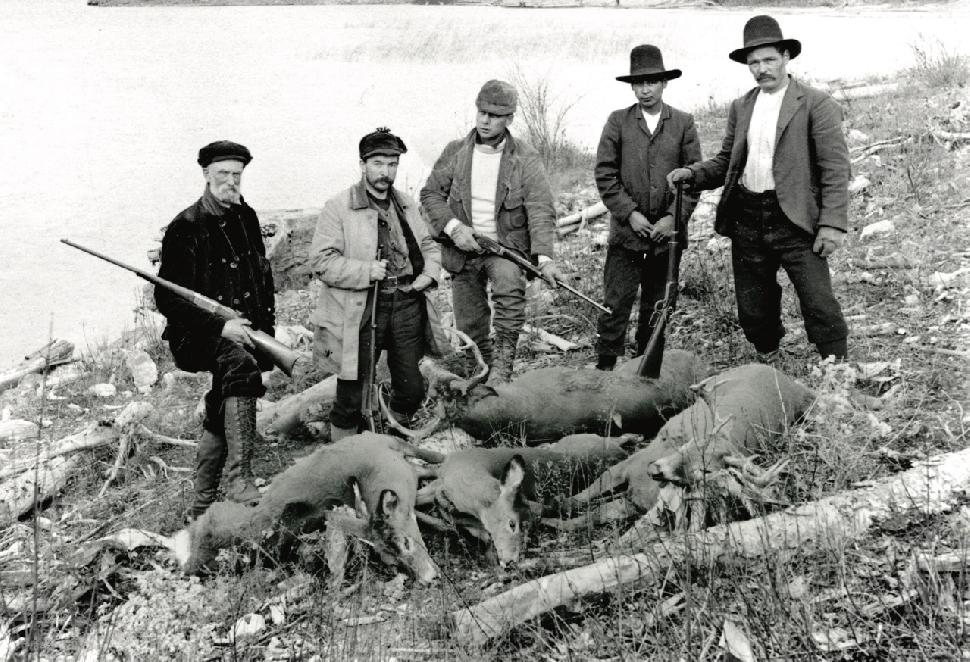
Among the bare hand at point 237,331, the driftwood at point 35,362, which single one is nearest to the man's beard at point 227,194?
the bare hand at point 237,331

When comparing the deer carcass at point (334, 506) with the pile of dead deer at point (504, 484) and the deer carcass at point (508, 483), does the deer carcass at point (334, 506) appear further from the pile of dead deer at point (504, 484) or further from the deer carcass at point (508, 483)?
the deer carcass at point (508, 483)

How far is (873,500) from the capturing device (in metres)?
3.45

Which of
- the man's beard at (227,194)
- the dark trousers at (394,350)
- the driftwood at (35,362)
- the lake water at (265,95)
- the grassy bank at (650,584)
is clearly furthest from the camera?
the lake water at (265,95)

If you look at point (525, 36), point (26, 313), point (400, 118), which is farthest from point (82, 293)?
point (525, 36)

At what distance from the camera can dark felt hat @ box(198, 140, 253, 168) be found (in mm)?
4449

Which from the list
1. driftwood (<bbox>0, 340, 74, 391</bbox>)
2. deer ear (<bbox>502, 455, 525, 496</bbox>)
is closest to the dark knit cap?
deer ear (<bbox>502, 455, 525, 496</bbox>)

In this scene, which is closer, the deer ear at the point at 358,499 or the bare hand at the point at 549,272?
the deer ear at the point at 358,499

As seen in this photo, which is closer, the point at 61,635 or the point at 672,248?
the point at 61,635

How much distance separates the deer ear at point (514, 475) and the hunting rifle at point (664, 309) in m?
1.42

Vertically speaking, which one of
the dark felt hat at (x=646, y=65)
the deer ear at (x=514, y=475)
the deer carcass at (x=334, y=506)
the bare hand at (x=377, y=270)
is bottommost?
the deer carcass at (x=334, y=506)

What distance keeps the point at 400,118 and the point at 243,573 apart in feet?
45.3

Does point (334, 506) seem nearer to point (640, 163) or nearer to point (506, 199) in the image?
point (506, 199)

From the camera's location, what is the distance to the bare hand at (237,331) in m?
4.41

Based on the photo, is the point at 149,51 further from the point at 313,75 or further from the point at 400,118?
the point at 400,118
